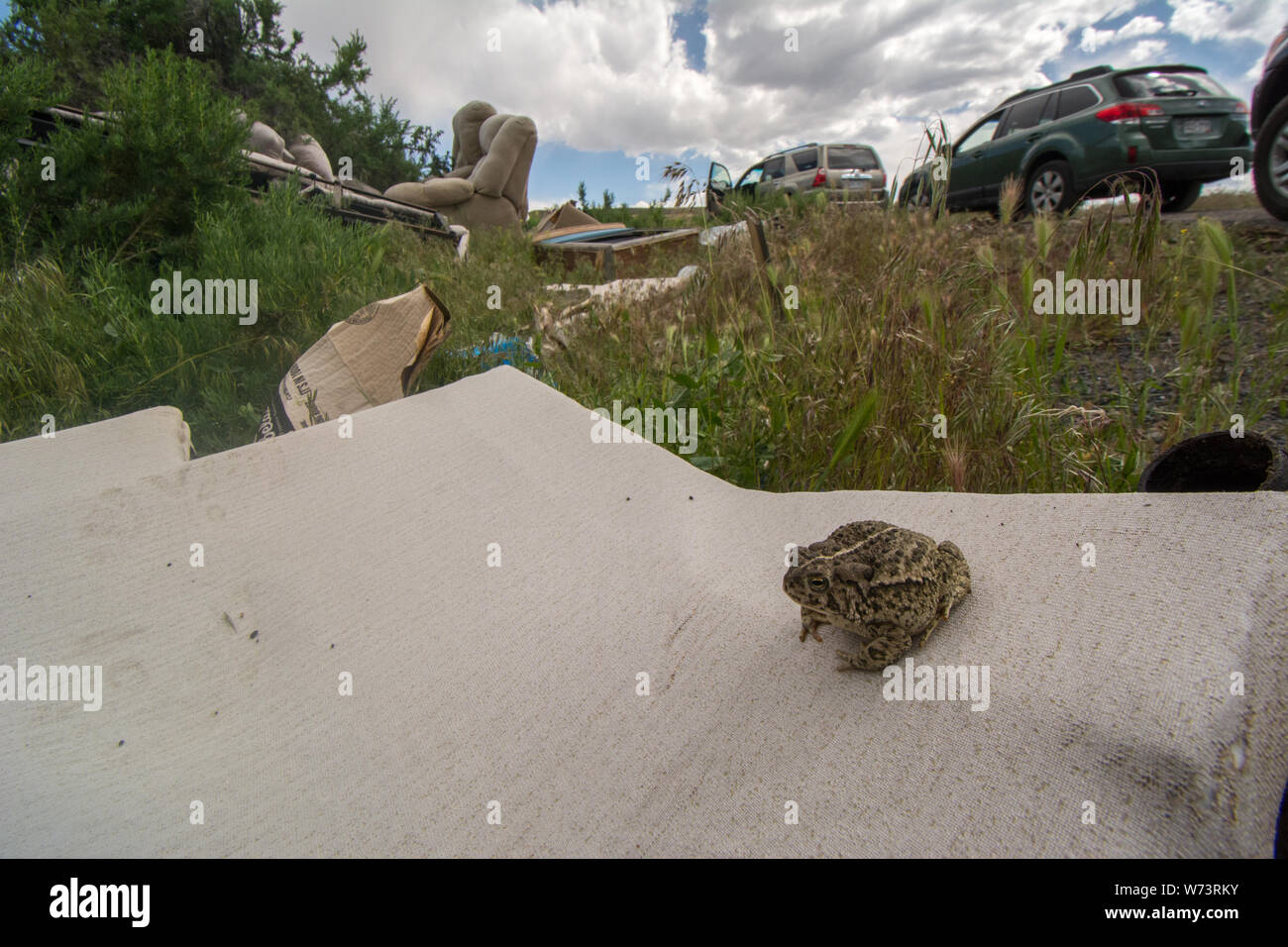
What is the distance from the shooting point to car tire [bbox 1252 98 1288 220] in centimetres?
462

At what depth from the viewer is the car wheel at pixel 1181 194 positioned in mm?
7079

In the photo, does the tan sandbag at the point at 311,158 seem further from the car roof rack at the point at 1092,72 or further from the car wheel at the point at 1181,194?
the car wheel at the point at 1181,194

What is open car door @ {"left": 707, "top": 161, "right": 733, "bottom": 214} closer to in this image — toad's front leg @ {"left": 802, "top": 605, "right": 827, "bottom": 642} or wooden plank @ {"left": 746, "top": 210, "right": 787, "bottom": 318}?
wooden plank @ {"left": 746, "top": 210, "right": 787, "bottom": 318}

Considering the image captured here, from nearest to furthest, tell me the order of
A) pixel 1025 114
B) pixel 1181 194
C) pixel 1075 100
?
1. pixel 1075 100
2. pixel 1181 194
3. pixel 1025 114

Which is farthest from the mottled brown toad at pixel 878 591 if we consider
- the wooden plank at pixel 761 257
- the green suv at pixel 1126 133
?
the green suv at pixel 1126 133

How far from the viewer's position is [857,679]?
1502 mm

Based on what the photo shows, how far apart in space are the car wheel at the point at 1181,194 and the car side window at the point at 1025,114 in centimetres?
159

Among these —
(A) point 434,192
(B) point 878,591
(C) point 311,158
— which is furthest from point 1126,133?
(C) point 311,158

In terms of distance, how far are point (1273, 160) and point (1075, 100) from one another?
2.94 metres

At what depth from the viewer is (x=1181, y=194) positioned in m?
7.32

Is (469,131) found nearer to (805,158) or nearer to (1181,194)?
(805,158)
